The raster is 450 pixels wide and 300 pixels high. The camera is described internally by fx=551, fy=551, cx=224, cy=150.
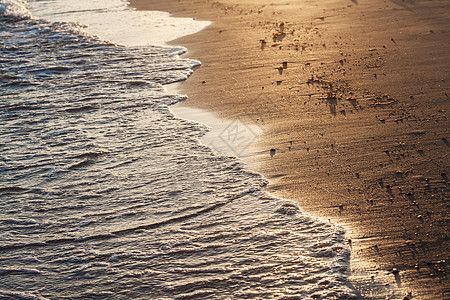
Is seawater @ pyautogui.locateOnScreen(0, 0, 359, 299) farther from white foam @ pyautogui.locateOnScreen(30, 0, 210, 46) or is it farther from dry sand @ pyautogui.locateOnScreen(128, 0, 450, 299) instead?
white foam @ pyautogui.locateOnScreen(30, 0, 210, 46)

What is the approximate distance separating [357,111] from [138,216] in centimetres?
307

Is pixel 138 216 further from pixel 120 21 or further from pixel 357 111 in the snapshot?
pixel 120 21

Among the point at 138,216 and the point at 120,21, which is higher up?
the point at 120,21

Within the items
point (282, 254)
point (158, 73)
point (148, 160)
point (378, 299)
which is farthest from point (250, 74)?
point (378, 299)

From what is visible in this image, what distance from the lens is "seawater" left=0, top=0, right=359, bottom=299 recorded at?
3971 millimetres

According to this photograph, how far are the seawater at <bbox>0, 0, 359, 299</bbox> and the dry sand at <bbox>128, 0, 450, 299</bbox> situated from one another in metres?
0.36

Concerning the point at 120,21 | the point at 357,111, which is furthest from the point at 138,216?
the point at 120,21

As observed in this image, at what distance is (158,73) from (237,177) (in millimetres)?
4321

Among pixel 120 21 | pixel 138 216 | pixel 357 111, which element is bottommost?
pixel 138 216

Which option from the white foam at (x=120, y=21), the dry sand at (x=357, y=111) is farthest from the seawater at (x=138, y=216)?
the white foam at (x=120, y=21)

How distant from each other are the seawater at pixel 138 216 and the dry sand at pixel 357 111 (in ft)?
1.19

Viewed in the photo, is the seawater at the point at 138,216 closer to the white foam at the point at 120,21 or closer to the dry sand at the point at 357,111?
the dry sand at the point at 357,111

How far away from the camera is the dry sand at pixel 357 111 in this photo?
4.24m

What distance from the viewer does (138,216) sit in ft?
16.0
